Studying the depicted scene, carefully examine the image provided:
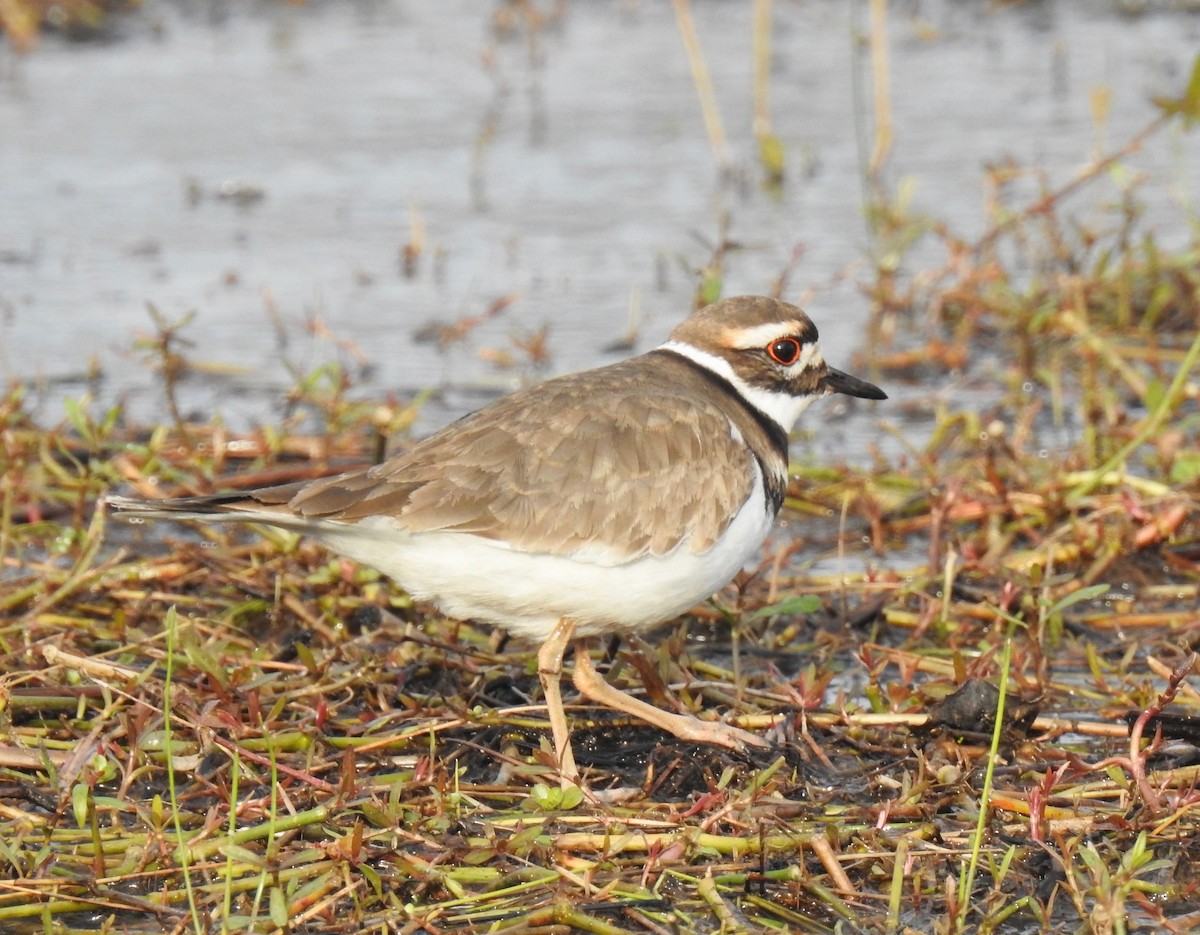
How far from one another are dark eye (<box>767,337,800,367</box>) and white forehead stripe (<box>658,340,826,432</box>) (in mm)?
28

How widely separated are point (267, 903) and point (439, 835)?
Answer: 16.1 inches

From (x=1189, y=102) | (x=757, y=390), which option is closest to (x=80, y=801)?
(x=757, y=390)

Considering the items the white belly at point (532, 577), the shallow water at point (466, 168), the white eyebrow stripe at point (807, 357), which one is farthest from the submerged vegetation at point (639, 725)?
the shallow water at point (466, 168)

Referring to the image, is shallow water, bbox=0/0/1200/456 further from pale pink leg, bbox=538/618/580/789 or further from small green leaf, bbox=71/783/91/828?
small green leaf, bbox=71/783/91/828

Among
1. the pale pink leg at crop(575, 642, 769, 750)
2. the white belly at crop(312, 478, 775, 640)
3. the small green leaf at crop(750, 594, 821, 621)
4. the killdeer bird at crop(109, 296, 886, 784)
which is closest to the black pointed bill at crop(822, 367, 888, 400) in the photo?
the killdeer bird at crop(109, 296, 886, 784)

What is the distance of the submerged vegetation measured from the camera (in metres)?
3.77

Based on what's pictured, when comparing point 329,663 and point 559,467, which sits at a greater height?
point 559,467

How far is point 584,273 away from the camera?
9000 millimetres

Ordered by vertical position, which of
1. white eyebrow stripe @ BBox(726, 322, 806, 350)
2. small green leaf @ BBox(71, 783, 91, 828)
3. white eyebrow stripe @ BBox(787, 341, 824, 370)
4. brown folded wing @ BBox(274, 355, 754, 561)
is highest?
white eyebrow stripe @ BBox(726, 322, 806, 350)

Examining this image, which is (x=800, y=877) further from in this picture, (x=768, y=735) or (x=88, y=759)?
(x=88, y=759)

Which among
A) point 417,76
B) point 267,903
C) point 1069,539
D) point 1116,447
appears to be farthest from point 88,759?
point 417,76

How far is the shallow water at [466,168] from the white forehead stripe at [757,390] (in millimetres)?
1419

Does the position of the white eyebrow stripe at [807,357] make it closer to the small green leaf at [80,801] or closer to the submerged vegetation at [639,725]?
the submerged vegetation at [639,725]

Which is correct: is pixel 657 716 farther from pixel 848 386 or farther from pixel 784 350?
pixel 848 386
